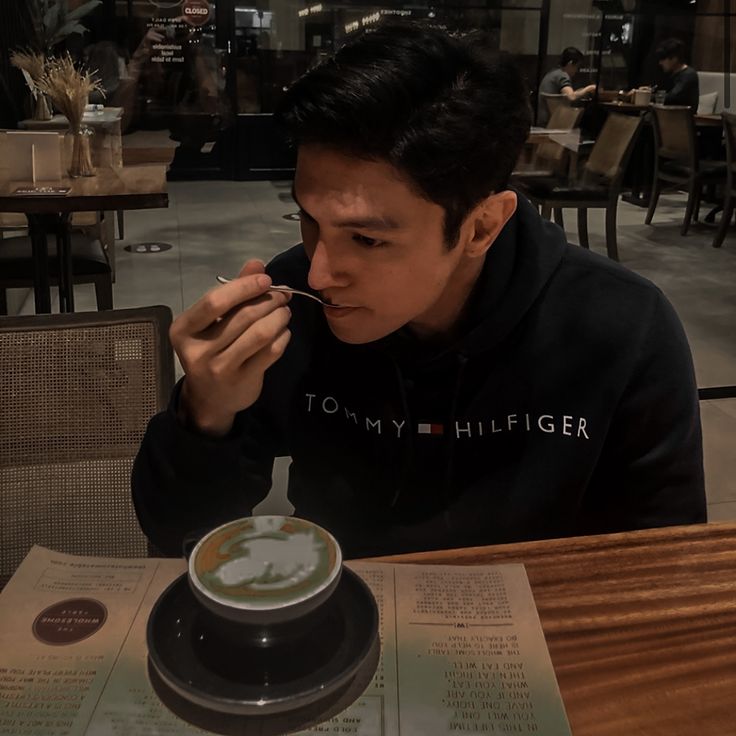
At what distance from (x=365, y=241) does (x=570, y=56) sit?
2.79 metres

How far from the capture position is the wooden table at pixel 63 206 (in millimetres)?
2758

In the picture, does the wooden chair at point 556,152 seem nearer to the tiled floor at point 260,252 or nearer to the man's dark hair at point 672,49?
the tiled floor at point 260,252

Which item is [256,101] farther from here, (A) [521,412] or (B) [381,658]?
(B) [381,658]

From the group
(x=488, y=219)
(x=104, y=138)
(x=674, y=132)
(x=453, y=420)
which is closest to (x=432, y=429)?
(x=453, y=420)

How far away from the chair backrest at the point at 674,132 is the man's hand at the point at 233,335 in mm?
3271

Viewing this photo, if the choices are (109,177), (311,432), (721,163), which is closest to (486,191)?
(311,432)

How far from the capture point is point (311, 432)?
119cm

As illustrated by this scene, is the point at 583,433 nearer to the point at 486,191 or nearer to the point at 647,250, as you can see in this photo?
the point at 486,191

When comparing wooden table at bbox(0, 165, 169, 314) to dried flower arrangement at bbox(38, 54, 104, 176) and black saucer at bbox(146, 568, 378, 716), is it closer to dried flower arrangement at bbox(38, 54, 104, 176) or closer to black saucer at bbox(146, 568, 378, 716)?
dried flower arrangement at bbox(38, 54, 104, 176)

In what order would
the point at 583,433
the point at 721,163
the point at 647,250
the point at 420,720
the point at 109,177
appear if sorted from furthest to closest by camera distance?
the point at 721,163, the point at 647,250, the point at 109,177, the point at 583,433, the point at 420,720

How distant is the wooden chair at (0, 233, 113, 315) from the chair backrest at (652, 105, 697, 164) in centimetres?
249

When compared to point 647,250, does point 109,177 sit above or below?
above

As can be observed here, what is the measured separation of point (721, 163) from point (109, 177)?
3.82 metres

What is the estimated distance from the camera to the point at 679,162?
4.64 m
